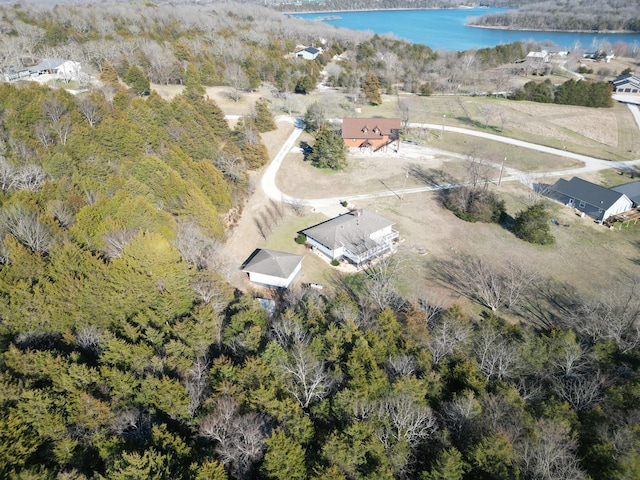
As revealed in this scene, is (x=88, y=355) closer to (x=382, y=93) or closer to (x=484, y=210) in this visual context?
(x=484, y=210)

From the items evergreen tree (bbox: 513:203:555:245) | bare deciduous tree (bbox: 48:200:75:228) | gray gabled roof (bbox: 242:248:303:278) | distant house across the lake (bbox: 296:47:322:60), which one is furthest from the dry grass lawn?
distant house across the lake (bbox: 296:47:322:60)

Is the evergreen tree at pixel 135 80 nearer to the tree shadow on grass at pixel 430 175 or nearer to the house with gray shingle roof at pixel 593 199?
the tree shadow on grass at pixel 430 175

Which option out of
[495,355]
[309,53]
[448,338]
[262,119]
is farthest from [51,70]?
[495,355]

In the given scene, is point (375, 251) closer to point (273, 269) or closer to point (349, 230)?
point (349, 230)

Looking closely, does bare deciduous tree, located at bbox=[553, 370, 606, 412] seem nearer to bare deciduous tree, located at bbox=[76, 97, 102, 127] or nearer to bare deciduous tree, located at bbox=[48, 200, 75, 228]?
bare deciduous tree, located at bbox=[48, 200, 75, 228]

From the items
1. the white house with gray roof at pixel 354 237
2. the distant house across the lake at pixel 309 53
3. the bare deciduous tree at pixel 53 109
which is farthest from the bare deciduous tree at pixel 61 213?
the distant house across the lake at pixel 309 53
